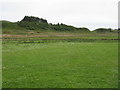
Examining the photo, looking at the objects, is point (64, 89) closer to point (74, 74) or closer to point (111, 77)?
point (74, 74)

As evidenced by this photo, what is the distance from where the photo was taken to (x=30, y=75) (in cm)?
1355

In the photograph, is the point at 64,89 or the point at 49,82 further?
the point at 49,82

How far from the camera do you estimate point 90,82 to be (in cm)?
1170

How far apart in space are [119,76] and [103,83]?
7.93 feet

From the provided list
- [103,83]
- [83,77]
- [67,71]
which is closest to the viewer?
[103,83]

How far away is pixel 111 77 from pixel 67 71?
155 inches

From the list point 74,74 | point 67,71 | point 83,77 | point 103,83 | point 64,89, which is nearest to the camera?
point 64,89

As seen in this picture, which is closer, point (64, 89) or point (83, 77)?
point (64, 89)

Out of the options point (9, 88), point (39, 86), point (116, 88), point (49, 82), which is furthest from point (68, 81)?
point (9, 88)

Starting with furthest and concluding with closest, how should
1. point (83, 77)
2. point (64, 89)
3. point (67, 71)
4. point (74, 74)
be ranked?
point (67, 71), point (74, 74), point (83, 77), point (64, 89)

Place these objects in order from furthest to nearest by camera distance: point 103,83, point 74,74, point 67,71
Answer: point 67,71, point 74,74, point 103,83

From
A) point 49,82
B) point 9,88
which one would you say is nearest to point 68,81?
point 49,82

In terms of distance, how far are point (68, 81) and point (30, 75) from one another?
353cm

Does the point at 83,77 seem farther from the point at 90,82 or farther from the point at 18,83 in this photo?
the point at 18,83
